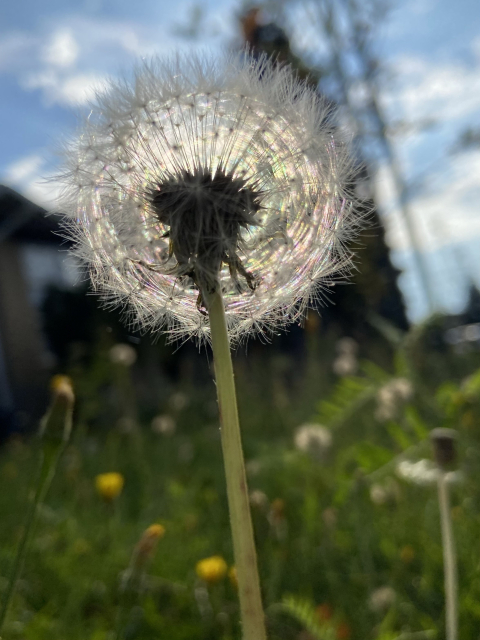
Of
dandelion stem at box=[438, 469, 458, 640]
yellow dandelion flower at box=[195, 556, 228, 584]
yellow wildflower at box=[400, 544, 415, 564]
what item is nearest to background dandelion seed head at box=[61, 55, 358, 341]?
dandelion stem at box=[438, 469, 458, 640]

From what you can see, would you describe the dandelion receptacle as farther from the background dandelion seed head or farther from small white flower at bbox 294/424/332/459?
small white flower at bbox 294/424/332/459

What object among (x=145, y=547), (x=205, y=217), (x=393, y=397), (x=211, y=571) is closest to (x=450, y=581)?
(x=145, y=547)

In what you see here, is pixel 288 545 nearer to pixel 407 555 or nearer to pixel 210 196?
pixel 407 555

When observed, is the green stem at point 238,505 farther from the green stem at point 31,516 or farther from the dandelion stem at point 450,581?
the dandelion stem at point 450,581

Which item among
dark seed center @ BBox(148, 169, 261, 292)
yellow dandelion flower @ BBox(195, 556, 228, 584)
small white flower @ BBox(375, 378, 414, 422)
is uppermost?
dark seed center @ BBox(148, 169, 261, 292)

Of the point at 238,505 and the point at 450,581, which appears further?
the point at 450,581

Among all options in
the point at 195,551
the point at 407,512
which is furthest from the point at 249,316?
the point at 407,512

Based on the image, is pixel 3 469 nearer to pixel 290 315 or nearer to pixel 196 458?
pixel 196 458
